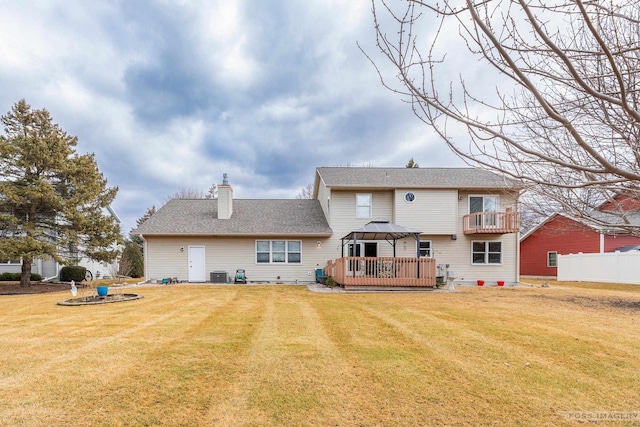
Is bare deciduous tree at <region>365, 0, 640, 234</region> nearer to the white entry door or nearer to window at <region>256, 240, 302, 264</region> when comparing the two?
window at <region>256, 240, 302, 264</region>

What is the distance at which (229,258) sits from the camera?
1748 cm

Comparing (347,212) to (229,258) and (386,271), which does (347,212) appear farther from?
(229,258)

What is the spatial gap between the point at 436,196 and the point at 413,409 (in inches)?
599

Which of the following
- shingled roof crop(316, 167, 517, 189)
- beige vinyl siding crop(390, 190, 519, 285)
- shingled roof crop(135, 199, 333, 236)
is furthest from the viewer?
beige vinyl siding crop(390, 190, 519, 285)

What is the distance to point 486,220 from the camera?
54.4 ft

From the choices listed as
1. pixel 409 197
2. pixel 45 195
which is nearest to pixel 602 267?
pixel 409 197

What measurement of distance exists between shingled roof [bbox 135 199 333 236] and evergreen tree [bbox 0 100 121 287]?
7.57 ft

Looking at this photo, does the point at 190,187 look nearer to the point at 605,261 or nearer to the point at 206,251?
the point at 206,251

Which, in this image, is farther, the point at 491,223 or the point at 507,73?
the point at 491,223

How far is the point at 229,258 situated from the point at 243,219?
2347mm

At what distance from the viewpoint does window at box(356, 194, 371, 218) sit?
57.4 feet

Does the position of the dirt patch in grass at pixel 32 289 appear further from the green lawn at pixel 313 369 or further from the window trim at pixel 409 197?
the window trim at pixel 409 197

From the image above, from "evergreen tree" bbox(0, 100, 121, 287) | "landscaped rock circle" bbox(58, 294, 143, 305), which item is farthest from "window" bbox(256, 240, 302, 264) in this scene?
"landscaped rock circle" bbox(58, 294, 143, 305)

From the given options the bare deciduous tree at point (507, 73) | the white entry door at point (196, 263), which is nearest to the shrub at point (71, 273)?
the white entry door at point (196, 263)
